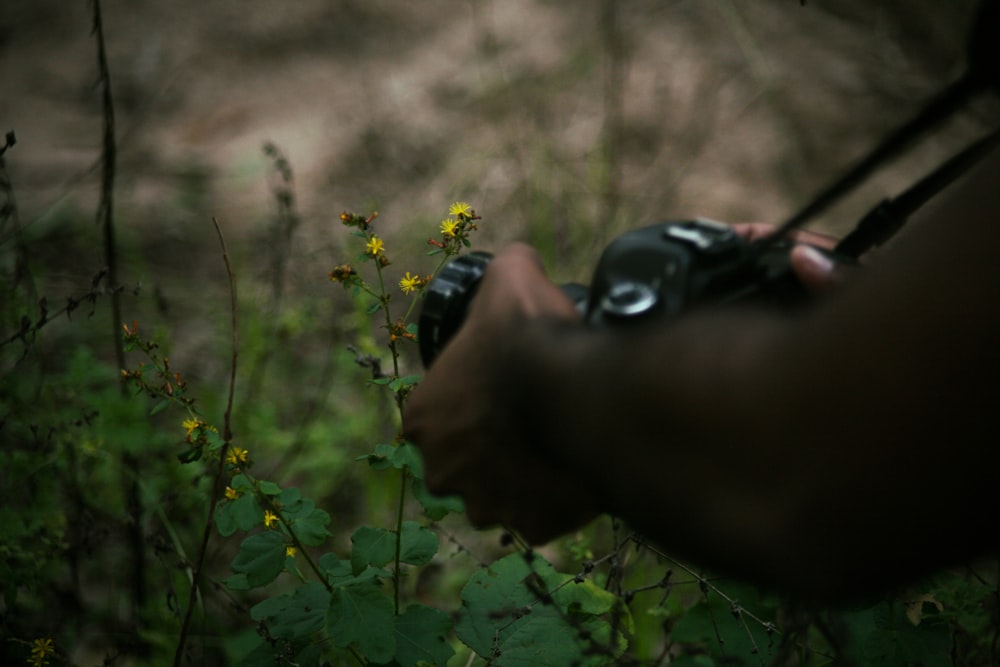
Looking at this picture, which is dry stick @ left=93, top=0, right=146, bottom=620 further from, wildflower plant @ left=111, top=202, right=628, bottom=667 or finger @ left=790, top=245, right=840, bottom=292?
finger @ left=790, top=245, right=840, bottom=292

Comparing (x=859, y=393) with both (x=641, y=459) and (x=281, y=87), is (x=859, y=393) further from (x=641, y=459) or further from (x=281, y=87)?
(x=281, y=87)

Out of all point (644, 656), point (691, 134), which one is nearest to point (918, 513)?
point (644, 656)

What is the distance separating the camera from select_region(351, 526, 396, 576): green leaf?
4.09 ft

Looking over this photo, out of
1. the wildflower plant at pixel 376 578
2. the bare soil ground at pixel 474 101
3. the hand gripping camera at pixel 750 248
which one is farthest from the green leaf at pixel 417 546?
the bare soil ground at pixel 474 101

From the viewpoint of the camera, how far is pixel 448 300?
1.04 m

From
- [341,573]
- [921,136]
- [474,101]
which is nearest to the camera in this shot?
[921,136]

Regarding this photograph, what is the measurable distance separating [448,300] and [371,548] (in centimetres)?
44

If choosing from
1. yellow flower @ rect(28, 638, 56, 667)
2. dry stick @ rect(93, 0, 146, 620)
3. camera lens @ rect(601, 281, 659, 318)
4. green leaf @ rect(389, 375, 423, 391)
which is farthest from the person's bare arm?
dry stick @ rect(93, 0, 146, 620)

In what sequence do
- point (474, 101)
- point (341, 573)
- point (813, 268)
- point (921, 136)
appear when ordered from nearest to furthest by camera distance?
1. point (921, 136)
2. point (813, 268)
3. point (341, 573)
4. point (474, 101)

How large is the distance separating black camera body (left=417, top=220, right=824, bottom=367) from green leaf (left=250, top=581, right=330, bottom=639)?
67cm

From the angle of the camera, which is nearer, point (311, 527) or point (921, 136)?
point (921, 136)

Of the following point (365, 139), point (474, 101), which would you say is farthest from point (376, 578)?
point (474, 101)

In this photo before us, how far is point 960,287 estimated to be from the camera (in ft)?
2.04

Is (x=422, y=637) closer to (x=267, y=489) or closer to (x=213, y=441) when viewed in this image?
(x=267, y=489)
